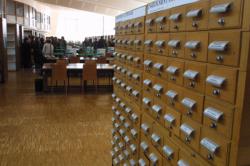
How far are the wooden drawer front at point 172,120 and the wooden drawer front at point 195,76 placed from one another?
0.22m

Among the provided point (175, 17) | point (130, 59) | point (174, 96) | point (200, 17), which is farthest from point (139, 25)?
point (200, 17)

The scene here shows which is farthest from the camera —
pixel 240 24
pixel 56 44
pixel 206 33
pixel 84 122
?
pixel 56 44

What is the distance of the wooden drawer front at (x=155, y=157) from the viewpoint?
73.1 inches

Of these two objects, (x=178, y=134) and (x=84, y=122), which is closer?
(x=178, y=134)

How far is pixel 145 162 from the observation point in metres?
2.16

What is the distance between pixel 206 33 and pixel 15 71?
44.5 ft

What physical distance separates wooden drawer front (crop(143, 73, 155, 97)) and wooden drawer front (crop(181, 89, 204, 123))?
0.51 metres

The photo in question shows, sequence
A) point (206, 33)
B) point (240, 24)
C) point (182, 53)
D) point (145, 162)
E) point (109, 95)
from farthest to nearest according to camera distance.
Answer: point (109, 95) < point (145, 162) < point (182, 53) < point (206, 33) < point (240, 24)

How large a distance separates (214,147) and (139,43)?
128 centimetres

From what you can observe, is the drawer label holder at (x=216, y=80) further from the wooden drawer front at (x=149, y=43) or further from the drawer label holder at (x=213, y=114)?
the wooden drawer front at (x=149, y=43)

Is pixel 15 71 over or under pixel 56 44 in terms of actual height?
under

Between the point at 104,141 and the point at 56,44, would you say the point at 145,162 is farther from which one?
the point at 56,44

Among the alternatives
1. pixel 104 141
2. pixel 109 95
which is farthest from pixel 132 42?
pixel 109 95

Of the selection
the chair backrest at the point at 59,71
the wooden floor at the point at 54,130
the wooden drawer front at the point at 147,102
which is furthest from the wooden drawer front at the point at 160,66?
the chair backrest at the point at 59,71
